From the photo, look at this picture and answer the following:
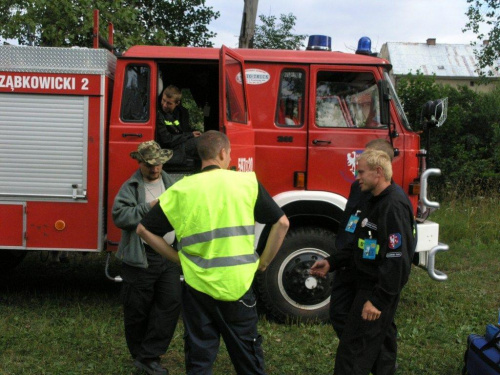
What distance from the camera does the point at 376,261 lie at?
341 centimetres

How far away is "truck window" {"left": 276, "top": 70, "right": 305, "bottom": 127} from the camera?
5734mm

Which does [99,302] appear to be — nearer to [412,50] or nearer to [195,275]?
[195,275]

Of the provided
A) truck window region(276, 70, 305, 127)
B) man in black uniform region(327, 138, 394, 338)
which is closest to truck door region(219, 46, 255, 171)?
truck window region(276, 70, 305, 127)

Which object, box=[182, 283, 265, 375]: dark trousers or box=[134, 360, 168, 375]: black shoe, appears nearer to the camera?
box=[182, 283, 265, 375]: dark trousers

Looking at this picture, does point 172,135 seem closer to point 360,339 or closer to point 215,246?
point 215,246

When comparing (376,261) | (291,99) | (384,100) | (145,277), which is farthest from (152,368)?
(384,100)

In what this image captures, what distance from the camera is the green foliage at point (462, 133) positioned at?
1352 centimetres

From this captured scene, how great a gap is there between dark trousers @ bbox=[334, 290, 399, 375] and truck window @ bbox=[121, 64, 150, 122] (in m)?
2.86

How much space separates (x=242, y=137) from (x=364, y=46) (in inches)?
64.8

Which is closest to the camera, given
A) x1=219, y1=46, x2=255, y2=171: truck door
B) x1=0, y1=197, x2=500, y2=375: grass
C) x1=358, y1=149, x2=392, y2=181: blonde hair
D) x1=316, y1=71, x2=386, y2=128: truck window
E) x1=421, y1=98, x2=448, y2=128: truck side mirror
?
x1=358, y1=149, x2=392, y2=181: blonde hair

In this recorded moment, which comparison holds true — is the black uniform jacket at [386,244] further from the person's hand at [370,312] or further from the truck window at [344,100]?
the truck window at [344,100]

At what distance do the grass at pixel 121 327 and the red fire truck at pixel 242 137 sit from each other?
23.8 inches

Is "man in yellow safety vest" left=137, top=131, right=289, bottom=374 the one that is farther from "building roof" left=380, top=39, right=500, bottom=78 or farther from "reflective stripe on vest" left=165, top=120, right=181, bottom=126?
"building roof" left=380, top=39, right=500, bottom=78

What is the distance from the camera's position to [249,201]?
3.19 metres
